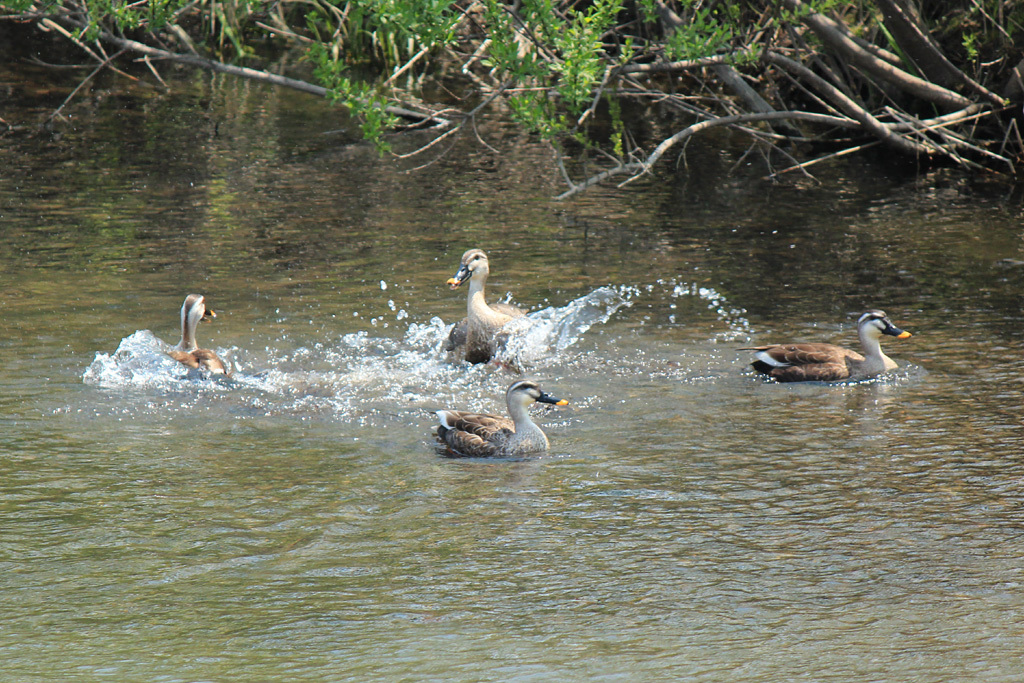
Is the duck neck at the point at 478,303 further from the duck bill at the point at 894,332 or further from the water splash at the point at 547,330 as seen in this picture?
the duck bill at the point at 894,332

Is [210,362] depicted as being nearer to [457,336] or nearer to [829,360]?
[457,336]

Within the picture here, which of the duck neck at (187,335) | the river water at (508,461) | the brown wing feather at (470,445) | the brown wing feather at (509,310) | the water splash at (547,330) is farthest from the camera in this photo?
the brown wing feather at (509,310)

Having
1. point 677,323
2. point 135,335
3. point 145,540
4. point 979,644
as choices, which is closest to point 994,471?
point 979,644

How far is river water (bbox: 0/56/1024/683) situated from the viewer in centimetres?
600

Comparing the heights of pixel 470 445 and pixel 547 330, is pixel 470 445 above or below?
below

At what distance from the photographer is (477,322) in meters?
11.1

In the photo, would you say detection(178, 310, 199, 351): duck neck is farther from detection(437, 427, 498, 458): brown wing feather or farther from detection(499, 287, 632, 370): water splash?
detection(437, 427, 498, 458): brown wing feather

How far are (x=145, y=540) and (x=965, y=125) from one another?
1473 cm

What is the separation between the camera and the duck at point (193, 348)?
10.1m

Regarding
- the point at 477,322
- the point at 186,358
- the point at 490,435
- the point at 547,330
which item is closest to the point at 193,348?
the point at 186,358

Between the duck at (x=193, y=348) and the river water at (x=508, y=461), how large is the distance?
0.58 feet

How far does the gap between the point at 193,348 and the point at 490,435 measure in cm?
314

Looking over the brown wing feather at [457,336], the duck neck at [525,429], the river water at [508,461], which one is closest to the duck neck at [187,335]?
the river water at [508,461]

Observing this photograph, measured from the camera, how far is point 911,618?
20.1ft
